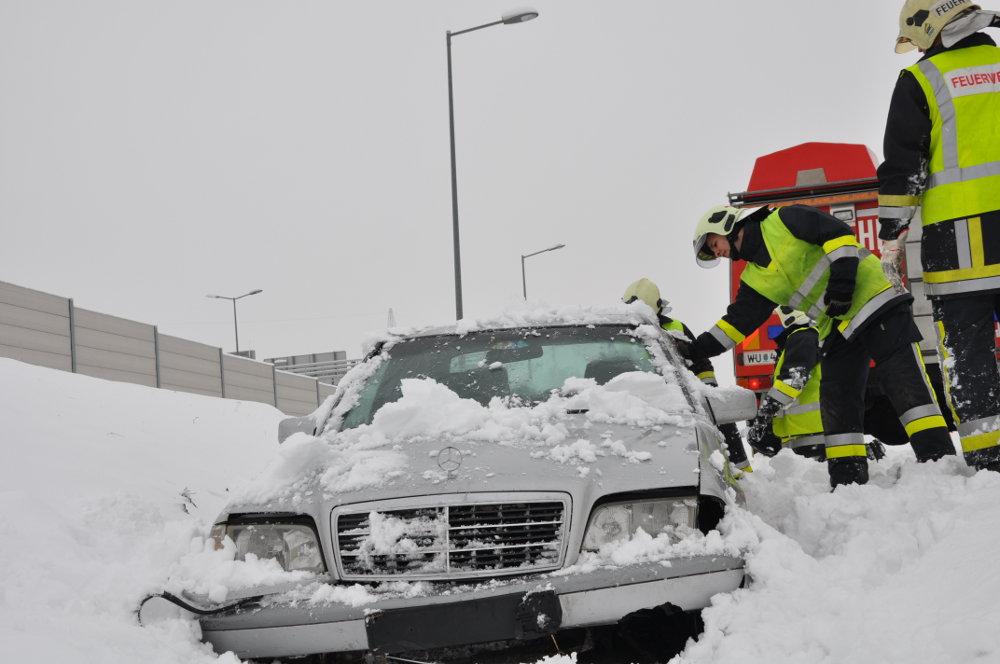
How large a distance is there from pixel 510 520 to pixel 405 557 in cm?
36

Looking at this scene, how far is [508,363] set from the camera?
431cm

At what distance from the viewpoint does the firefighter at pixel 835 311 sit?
15.5 feet

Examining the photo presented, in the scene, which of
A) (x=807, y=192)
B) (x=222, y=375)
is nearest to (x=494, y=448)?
(x=807, y=192)

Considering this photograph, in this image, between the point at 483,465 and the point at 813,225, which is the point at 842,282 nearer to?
the point at 813,225

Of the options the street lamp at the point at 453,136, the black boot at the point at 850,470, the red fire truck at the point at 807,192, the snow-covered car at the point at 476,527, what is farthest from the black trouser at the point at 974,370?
the street lamp at the point at 453,136

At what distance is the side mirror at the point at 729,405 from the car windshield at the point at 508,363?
0.98ft

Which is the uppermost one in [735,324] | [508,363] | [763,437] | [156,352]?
[156,352]

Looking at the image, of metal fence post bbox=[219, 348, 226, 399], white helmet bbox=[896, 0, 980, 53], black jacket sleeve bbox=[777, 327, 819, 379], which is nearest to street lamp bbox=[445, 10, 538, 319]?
black jacket sleeve bbox=[777, 327, 819, 379]

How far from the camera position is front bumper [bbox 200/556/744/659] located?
2863 mm

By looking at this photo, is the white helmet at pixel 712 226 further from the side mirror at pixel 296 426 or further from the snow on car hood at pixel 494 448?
the side mirror at pixel 296 426

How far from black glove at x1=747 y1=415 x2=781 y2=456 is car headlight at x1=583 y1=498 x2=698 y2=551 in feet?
12.7

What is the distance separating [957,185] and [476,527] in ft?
9.10

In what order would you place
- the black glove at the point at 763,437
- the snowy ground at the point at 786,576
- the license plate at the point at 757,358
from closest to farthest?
the snowy ground at the point at 786,576
the black glove at the point at 763,437
the license plate at the point at 757,358

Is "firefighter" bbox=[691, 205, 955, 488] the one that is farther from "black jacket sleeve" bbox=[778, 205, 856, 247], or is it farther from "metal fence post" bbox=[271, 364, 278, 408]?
"metal fence post" bbox=[271, 364, 278, 408]
